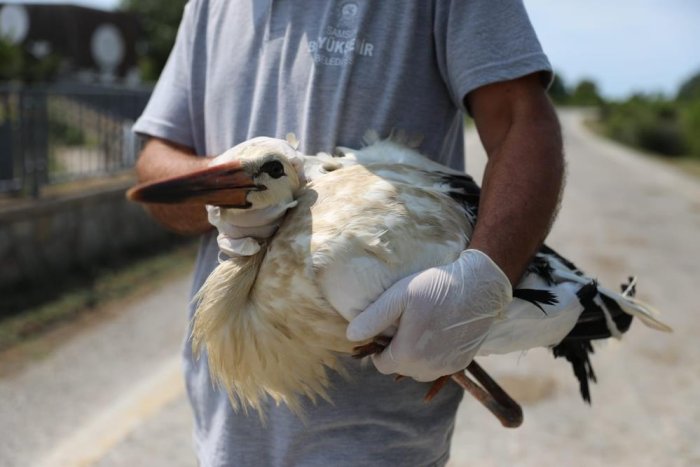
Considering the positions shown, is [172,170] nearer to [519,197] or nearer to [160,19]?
[519,197]

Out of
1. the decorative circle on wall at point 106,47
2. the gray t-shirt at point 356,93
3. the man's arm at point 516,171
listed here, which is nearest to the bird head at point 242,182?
the gray t-shirt at point 356,93

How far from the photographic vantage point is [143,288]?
7.04 metres

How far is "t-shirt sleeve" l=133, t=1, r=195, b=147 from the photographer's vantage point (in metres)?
2.20

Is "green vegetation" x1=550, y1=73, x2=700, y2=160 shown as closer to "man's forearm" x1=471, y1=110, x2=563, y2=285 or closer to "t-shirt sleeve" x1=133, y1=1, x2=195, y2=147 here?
"t-shirt sleeve" x1=133, y1=1, x2=195, y2=147

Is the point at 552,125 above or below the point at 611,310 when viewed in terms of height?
above

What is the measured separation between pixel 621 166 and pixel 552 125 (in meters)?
21.7

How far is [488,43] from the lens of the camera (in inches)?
69.6

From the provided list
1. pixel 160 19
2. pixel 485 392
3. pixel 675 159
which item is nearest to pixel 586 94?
pixel 675 159

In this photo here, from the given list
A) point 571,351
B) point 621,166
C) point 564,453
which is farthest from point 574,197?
point 571,351

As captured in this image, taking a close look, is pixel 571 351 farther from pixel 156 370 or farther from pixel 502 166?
pixel 156 370

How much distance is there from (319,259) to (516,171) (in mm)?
483

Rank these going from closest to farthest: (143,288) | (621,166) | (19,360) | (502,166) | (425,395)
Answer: (502,166) → (425,395) → (19,360) → (143,288) → (621,166)

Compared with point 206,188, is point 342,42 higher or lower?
higher

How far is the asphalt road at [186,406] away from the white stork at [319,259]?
131cm
